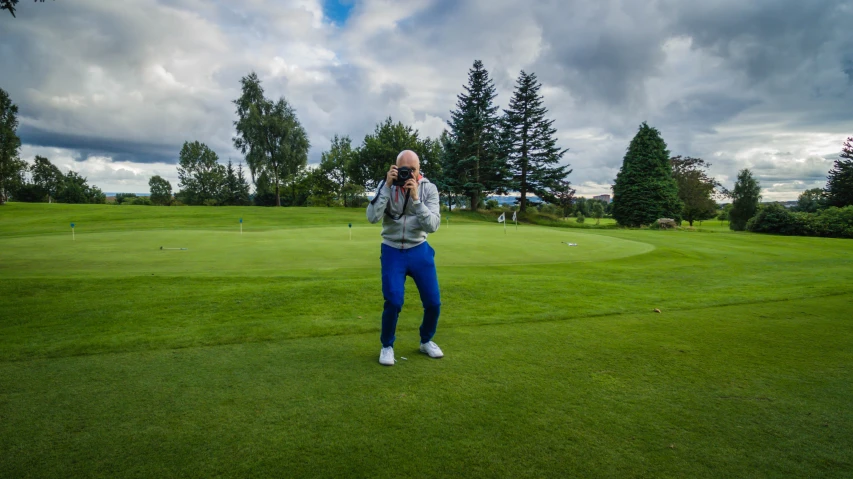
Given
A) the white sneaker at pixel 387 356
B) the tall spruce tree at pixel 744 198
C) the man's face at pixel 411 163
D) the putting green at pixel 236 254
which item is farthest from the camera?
the tall spruce tree at pixel 744 198

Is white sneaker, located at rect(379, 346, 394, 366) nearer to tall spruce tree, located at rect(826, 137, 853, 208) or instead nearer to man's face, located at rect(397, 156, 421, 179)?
man's face, located at rect(397, 156, 421, 179)

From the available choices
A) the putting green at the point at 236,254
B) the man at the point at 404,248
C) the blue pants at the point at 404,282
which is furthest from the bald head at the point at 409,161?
the putting green at the point at 236,254

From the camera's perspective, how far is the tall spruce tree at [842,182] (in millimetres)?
43625

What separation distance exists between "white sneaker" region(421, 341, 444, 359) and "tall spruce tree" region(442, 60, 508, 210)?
43290 millimetres

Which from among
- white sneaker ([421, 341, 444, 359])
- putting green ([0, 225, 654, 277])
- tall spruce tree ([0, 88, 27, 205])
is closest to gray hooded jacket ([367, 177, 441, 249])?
white sneaker ([421, 341, 444, 359])

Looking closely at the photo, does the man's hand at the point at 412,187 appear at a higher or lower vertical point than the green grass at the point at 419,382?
higher

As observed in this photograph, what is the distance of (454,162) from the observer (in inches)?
1881

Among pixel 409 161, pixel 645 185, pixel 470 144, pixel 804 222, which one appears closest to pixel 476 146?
pixel 470 144

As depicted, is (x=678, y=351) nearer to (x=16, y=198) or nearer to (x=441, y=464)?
(x=441, y=464)

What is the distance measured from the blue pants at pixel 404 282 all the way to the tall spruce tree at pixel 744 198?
217ft

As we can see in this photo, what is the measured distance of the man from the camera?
13.1ft

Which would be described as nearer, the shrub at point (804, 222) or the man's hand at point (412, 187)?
the man's hand at point (412, 187)

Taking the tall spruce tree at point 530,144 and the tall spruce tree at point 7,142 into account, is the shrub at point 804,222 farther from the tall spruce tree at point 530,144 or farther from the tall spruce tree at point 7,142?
the tall spruce tree at point 7,142

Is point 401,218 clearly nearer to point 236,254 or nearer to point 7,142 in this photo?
point 236,254
